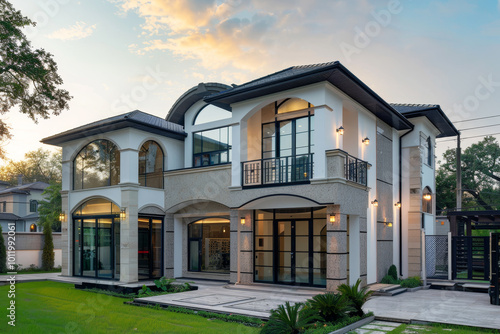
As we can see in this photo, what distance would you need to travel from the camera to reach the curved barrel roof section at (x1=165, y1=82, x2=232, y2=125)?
667 inches

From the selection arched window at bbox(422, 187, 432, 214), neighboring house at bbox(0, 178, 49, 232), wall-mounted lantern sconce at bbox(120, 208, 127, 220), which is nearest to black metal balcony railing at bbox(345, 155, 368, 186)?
arched window at bbox(422, 187, 432, 214)

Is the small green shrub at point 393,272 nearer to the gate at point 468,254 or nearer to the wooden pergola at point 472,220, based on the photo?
the gate at point 468,254

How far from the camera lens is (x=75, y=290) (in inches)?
570

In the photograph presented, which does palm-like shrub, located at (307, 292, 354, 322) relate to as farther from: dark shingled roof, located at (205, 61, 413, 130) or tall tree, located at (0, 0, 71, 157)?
tall tree, located at (0, 0, 71, 157)

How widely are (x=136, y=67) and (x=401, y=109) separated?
10.9 m

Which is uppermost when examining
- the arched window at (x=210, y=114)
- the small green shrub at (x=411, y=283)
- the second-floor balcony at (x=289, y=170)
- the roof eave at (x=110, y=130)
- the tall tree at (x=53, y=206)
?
the arched window at (x=210, y=114)

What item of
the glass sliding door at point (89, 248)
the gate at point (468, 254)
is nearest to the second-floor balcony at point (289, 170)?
the gate at point (468, 254)

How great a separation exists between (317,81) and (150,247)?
900 cm

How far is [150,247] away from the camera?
16.4 m

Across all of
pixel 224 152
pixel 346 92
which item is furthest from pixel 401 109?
A: pixel 224 152

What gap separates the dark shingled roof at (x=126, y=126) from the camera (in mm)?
15719

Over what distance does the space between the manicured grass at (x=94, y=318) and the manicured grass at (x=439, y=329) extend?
306cm

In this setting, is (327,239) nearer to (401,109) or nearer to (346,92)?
(346,92)

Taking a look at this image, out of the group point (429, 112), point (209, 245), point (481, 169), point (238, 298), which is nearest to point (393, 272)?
point (429, 112)
